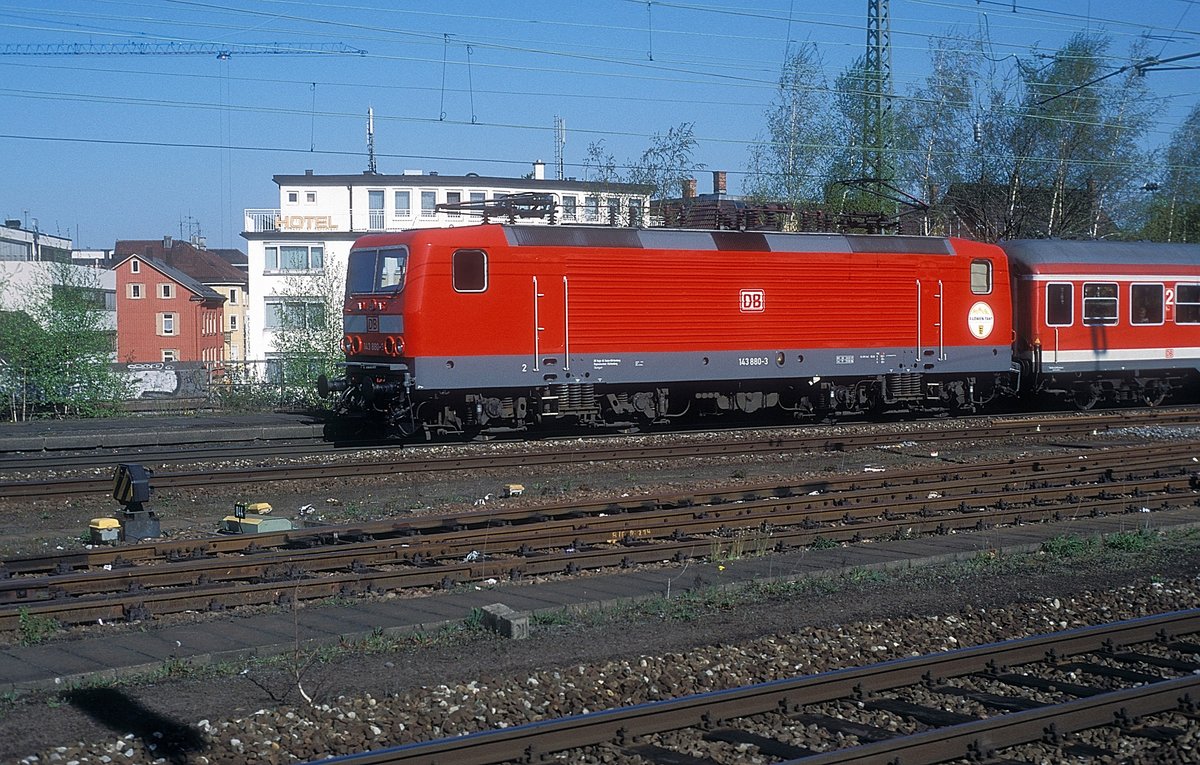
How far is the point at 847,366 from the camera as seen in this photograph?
22.8 meters

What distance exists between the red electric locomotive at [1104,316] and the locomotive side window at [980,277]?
1.09 meters

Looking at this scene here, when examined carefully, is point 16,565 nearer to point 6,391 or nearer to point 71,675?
point 71,675

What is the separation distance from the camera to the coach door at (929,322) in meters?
23.4

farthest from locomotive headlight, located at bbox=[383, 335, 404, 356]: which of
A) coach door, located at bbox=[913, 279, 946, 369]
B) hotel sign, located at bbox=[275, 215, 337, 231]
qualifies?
hotel sign, located at bbox=[275, 215, 337, 231]

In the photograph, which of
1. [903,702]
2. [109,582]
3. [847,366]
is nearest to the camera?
[903,702]

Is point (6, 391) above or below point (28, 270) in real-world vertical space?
below

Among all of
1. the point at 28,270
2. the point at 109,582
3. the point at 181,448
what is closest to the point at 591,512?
the point at 109,582

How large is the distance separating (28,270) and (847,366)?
5684cm

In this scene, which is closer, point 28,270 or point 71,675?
point 71,675

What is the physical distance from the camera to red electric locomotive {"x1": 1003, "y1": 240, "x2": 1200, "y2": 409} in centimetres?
2475

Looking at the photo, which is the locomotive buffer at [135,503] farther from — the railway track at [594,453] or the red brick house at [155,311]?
the red brick house at [155,311]

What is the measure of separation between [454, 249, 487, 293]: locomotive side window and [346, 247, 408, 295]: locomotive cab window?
87 centimetres

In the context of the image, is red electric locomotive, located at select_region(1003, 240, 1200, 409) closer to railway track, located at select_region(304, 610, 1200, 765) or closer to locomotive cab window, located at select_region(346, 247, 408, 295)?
locomotive cab window, located at select_region(346, 247, 408, 295)

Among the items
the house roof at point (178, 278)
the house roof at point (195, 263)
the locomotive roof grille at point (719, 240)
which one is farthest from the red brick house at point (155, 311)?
the locomotive roof grille at point (719, 240)
